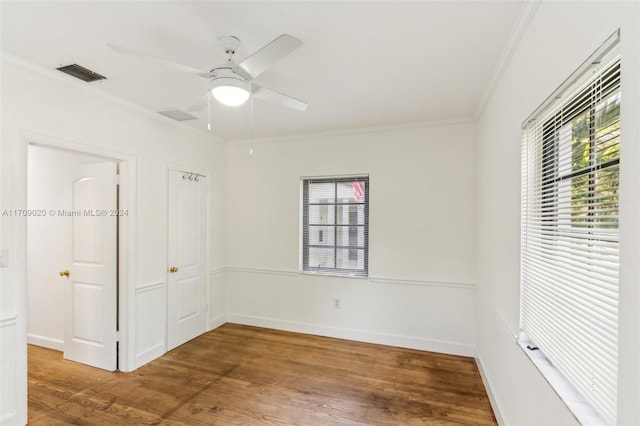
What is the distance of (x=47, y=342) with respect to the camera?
11.4 feet

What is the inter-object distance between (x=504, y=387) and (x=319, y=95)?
108 inches

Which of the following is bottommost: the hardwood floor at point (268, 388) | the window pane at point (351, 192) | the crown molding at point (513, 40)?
the hardwood floor at point (268, 388)

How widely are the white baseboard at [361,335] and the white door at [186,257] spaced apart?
2.39 feet

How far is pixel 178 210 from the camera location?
362 cm

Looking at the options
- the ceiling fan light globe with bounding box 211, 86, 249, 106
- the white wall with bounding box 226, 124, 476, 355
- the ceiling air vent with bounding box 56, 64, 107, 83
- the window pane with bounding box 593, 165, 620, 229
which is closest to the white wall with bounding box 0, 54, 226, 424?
the ceiling air vent with bounding box 56, 64, 107, 83

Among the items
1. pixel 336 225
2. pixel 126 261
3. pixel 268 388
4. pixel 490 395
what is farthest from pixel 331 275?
pixel 126 261

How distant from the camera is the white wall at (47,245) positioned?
3.41 meters

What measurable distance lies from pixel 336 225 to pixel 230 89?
2493 millimetres

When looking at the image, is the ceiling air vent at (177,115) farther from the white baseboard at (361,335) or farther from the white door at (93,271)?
the white baseboard at (361,335)

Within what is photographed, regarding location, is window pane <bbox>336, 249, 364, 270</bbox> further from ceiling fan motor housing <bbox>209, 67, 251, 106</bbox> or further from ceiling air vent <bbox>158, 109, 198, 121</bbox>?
ceiling fan motor housing <bbox>209, 67, 251, 106</bbox>

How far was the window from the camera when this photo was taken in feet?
12.7

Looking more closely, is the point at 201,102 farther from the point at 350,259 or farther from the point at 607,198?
the point at 350,259

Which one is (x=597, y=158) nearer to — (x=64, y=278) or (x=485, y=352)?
(x=485, y=352)

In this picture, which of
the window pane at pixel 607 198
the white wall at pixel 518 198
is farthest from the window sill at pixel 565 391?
the window pane at pixel 607 198
